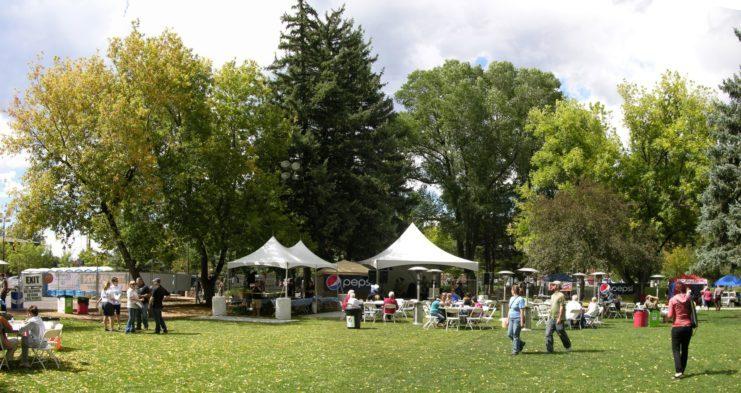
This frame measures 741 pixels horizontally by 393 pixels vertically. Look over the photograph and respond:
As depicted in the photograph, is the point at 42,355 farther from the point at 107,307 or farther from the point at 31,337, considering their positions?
the point at 107,307

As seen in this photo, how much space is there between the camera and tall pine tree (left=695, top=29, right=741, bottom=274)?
91.6 ft

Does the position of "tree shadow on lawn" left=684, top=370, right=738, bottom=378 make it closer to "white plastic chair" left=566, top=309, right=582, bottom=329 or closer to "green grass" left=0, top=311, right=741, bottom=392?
"green grass" left=0, top=311, right=741, bottom=392

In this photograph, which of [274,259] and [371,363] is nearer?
[371,363]

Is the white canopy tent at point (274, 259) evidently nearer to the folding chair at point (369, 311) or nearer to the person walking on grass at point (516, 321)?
the folding chair at point (369, 311)

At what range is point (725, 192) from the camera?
94.6 feet

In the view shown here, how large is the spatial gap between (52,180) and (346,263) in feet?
40.6

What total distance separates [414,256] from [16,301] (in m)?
17.4

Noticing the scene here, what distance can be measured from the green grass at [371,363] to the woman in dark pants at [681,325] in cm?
31

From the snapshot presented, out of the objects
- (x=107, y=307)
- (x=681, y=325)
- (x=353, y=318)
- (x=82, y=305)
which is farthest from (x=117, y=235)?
(x=681, y=325)

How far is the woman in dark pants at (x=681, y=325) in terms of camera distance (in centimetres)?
1105

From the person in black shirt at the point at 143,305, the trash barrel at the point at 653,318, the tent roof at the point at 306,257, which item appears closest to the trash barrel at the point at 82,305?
the person in black shirt at the point at 143,305

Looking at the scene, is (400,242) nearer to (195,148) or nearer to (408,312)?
(408,312)

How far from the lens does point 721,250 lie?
28.2 metres

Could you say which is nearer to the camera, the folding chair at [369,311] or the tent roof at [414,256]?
the folding chair at [369,311]
